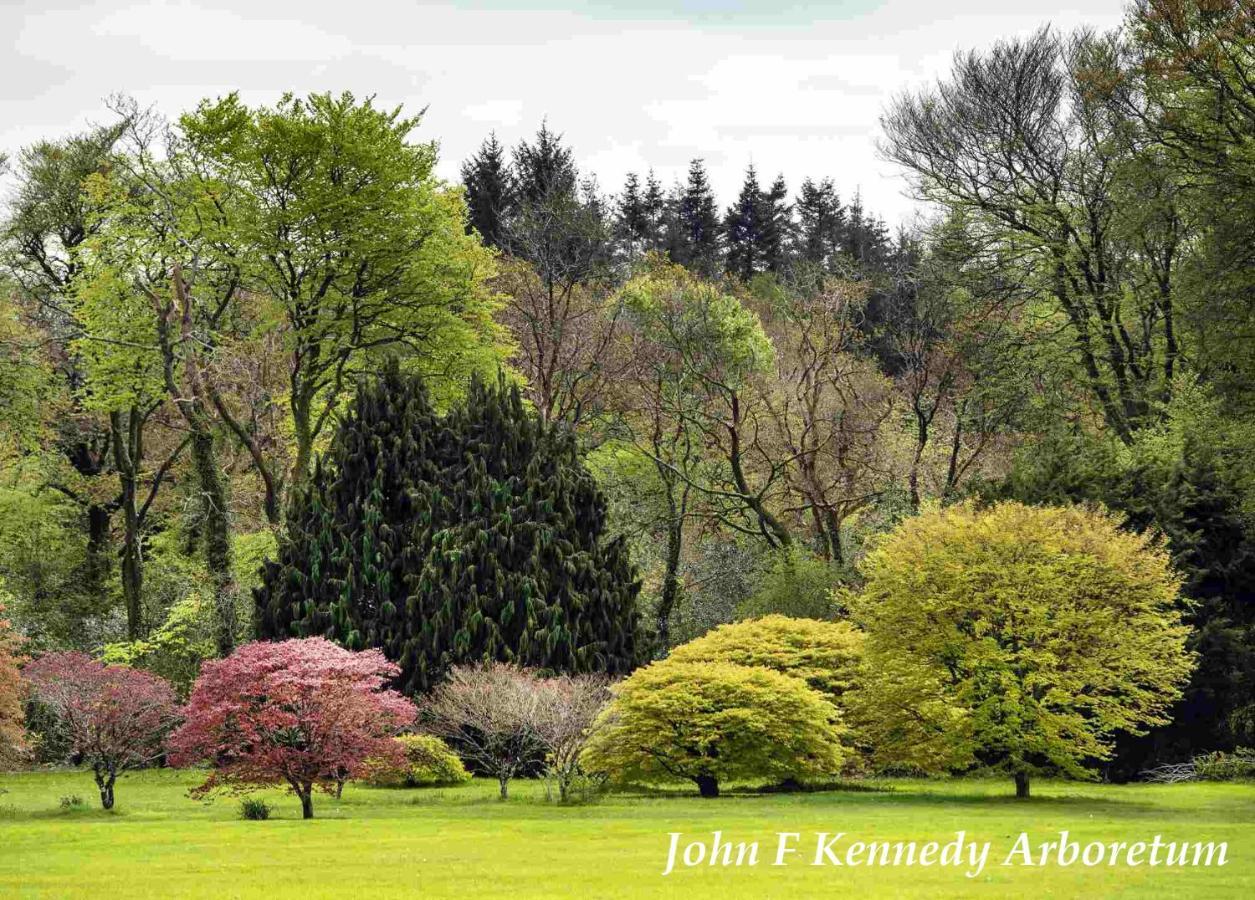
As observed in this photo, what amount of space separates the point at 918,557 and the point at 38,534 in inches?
1169

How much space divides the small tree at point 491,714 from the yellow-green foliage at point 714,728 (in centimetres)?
144

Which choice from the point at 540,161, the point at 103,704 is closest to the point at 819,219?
the point at 540,161

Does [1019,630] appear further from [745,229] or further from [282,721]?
[745,229]

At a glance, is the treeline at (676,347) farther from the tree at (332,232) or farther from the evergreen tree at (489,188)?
the evergreen tree at (489,188)

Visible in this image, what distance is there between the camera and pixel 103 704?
23453 millimetres

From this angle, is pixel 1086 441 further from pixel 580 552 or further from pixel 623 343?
pixel 623 343

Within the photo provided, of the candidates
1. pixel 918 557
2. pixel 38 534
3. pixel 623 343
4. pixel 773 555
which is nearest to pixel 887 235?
pixel 623 343

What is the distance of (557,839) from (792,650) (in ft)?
35.2

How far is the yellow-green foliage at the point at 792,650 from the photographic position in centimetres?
2684

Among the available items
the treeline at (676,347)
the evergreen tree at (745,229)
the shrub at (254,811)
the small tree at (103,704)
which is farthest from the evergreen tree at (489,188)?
the shrub at (254,811)

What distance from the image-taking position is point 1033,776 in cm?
2964

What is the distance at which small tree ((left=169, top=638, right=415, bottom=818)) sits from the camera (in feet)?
69.8

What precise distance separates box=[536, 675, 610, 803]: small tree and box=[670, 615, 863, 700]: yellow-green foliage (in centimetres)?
245

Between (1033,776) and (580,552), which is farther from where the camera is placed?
(580,552)
